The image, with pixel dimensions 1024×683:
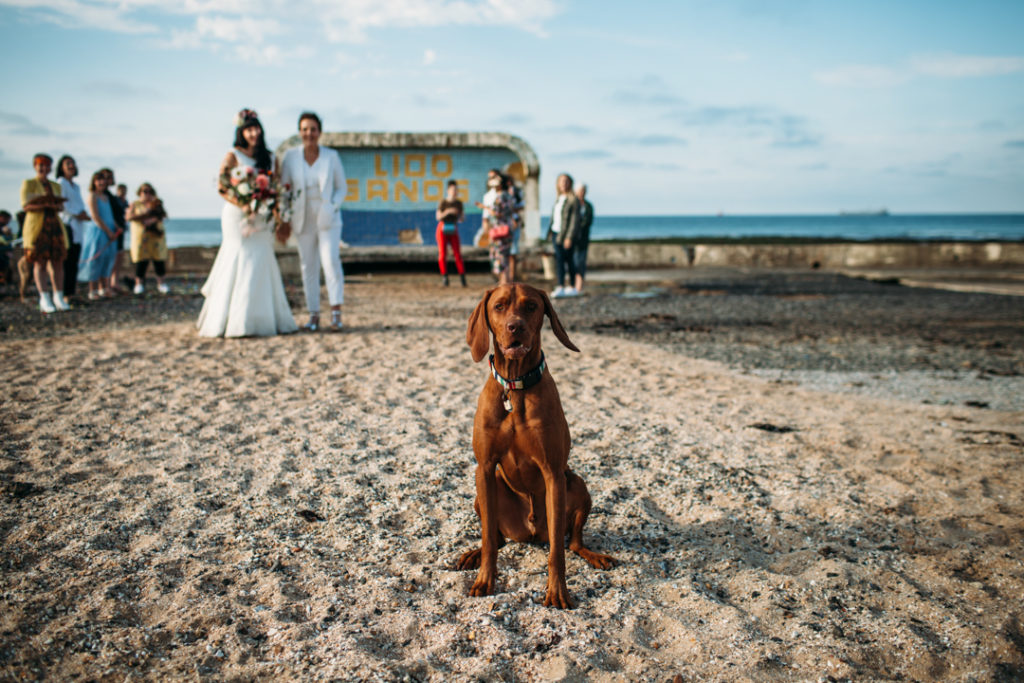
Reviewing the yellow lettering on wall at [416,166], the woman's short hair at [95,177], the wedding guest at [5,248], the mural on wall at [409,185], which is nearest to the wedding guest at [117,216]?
the woman's short hair at [95,177]

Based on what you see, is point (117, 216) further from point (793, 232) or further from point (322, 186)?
point (793, 232)

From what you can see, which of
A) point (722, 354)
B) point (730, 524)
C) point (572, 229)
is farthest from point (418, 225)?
point (730, 524)

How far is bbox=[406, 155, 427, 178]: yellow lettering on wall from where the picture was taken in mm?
18219

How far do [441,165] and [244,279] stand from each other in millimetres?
11083

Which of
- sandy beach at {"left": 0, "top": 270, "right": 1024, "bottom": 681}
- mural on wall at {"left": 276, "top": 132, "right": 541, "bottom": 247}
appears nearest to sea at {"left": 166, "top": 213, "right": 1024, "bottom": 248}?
mural on wall at {"left": 276, "top": 132, "right": 541, "bottom": 247}

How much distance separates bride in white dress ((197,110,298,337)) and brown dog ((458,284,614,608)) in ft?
19.0

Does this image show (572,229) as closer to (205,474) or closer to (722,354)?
(722,354)

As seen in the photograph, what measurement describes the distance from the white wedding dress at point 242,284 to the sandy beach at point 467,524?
0.93 metres

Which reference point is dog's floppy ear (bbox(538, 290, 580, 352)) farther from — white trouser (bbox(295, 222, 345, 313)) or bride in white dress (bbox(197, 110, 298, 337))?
bride in white dress (bbox(197, 110, 298, 337))

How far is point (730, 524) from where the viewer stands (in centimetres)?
355

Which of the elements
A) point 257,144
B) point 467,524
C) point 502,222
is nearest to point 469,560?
point 467,524

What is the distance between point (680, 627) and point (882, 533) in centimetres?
141

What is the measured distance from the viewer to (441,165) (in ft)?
59.8

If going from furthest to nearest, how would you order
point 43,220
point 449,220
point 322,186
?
point 449,220 < point 43,220 < point 322,186
